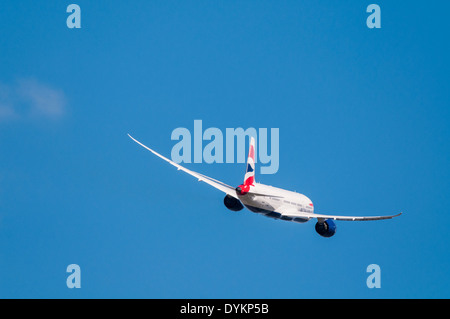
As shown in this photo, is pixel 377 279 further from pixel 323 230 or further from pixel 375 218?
pixel 375 218

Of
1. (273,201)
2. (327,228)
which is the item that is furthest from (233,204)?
(327,228)

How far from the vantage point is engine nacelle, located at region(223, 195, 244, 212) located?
370ft

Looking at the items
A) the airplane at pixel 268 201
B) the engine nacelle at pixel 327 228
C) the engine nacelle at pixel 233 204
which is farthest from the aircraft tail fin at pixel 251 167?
the engine nacelle at pixel 327 228

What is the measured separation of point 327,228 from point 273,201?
27.6ft

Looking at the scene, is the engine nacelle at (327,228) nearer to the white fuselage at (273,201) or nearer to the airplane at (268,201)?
the airplane at (268,201)

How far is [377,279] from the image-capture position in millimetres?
121375

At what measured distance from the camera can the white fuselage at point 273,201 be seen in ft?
353

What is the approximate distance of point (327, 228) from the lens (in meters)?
114

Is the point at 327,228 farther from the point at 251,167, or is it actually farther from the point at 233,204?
the point at 251,167

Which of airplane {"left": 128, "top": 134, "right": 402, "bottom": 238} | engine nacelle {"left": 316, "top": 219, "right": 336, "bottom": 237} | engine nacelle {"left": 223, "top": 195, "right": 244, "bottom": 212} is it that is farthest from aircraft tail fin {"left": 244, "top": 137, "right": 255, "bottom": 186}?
engine nacelle {"left": 316, "top": 219, "right": 336, "bottom": 237}
